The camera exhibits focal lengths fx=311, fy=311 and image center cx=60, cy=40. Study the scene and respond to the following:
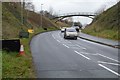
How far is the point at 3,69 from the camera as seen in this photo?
11641 millimetres

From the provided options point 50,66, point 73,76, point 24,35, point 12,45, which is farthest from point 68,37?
point 73,76

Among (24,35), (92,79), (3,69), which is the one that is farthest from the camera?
(24,35)

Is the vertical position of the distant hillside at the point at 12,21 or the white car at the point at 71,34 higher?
the distant hillside at the point at 12,21

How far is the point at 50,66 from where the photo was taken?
14.5 meters

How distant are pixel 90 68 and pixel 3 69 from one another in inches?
164

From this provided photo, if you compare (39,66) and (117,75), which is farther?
(39,66)

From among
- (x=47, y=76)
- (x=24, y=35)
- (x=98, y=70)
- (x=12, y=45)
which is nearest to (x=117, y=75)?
(x=98, y=70)

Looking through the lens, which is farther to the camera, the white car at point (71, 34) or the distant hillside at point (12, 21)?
the white car at point (71, 34)

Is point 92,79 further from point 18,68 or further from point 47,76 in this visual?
point 18,68

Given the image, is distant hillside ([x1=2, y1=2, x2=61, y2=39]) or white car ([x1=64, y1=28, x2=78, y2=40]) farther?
white car ([x1=64, y1=28, x2=78, y2=40])

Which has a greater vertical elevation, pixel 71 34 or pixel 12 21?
pixel 12 21

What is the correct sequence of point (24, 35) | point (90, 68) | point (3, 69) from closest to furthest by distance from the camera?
point (3, 69) < point (90, 68) < point (24, 35)

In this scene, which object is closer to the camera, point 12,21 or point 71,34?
point 71,34

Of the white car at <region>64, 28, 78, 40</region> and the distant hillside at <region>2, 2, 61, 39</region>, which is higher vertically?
the distant hillside at <region>2, 2, 61, 39</region>
